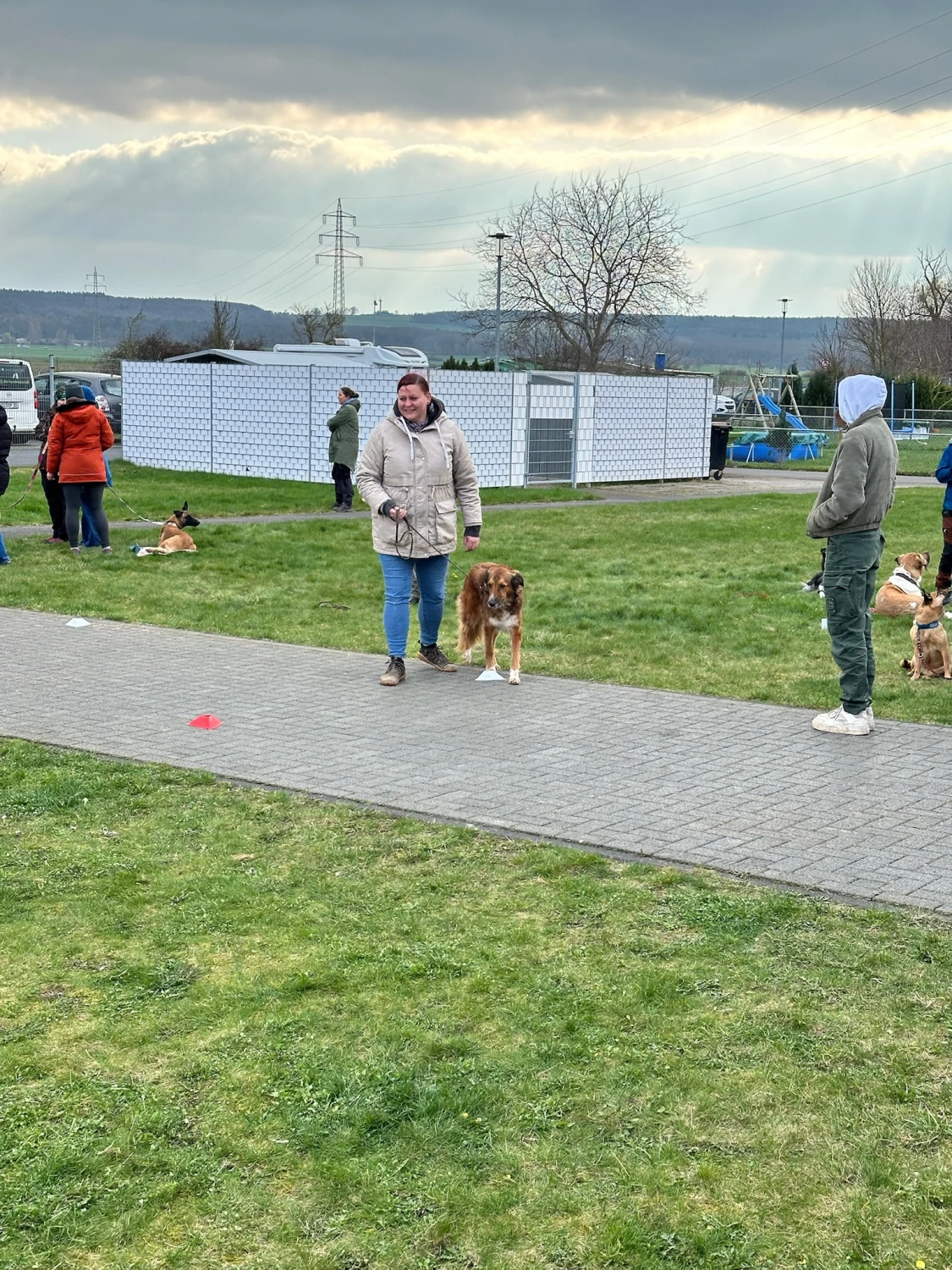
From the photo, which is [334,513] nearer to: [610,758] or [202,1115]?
[610,758]

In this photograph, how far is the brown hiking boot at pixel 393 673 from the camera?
9.35m

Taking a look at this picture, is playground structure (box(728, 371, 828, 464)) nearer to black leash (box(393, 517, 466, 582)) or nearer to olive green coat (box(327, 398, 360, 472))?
olive green coat (box(327, 398, 360, 472))

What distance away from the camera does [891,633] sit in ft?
37.9

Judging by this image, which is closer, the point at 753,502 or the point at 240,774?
the point at 240,774

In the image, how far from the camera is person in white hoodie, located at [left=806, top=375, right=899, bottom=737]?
786 cm

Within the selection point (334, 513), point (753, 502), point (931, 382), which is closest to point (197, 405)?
point (334, 513)

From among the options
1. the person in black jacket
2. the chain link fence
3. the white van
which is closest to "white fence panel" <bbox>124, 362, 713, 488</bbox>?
the white van

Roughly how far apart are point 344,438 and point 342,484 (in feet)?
2.35

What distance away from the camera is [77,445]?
611 inches

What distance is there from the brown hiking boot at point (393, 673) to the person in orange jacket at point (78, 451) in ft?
23.8

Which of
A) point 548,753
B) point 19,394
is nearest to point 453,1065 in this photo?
point 548,753

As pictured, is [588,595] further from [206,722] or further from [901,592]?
[206,722]

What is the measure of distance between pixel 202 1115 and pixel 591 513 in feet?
64.7

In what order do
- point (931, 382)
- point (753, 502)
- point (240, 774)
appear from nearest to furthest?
point (240, 774) < point (753, 502) < point (931, 382)
